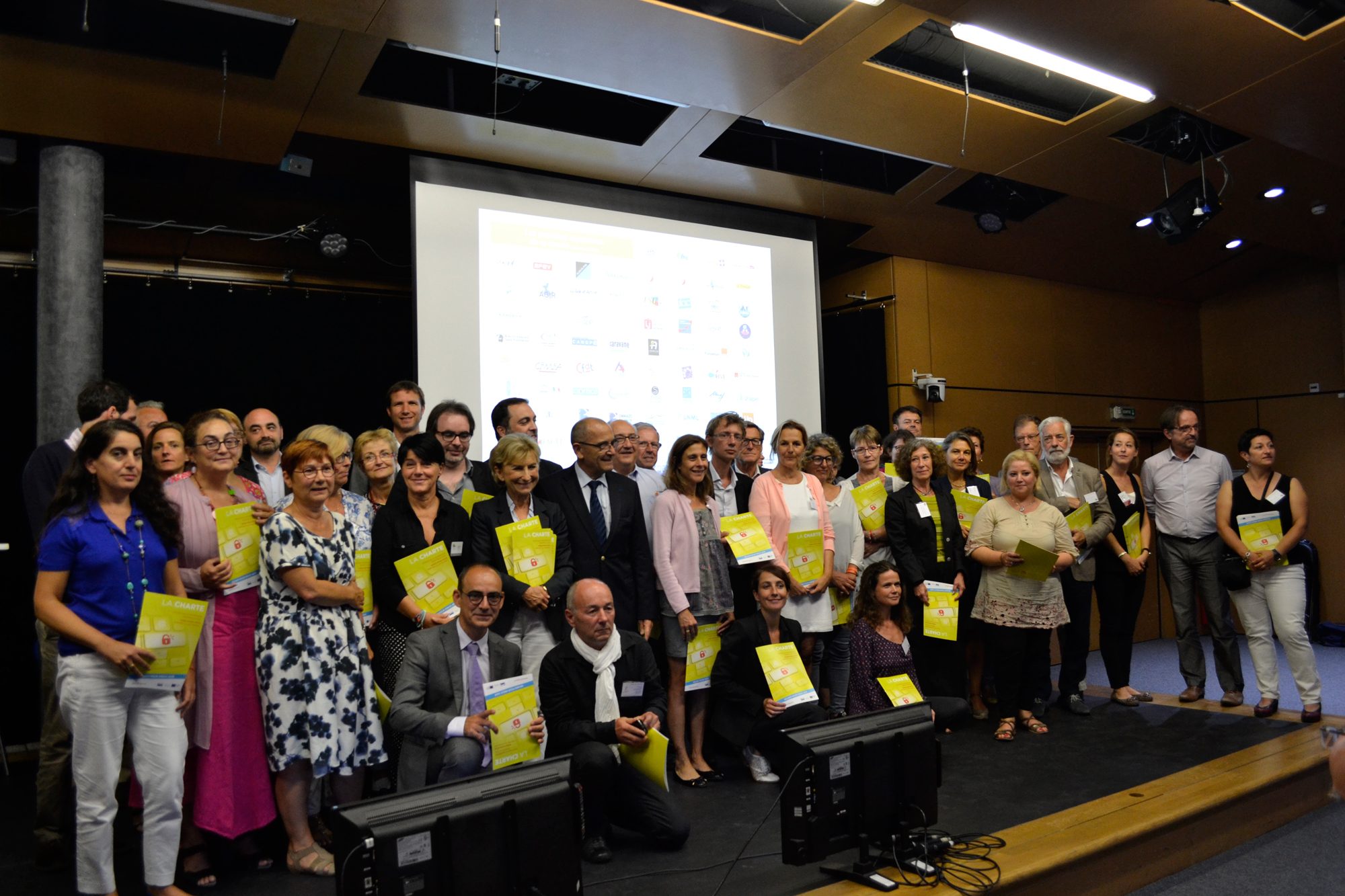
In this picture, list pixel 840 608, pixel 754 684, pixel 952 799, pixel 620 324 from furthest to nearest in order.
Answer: pixel 620 324, pixel 840 608, pixel 754 684, pixel 952 799

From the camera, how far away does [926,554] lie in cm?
450

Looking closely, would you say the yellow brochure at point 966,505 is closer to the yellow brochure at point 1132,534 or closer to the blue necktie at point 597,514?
the yellow brochure at point 1132,534

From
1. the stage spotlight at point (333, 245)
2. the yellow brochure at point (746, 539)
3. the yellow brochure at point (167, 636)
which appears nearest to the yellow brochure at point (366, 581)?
the yellow brochure at point (167, 636)

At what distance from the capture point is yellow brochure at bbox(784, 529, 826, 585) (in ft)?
13.3

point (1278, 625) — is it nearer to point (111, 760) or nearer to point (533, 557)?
point (533, 557)

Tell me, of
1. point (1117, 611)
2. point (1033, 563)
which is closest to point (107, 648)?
point (1033, 563)

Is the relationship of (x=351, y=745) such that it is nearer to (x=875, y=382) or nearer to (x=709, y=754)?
(x=709, y=754)

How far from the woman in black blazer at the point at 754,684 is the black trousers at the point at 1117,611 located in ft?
6.99

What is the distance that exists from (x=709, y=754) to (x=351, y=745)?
1.87 metres

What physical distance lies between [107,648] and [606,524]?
5.97 feet

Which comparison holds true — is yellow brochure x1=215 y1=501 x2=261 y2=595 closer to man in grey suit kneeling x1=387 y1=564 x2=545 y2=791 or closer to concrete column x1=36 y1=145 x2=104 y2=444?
man in grey suit kneeling x1=387 y1=564 x2=545 y2=791

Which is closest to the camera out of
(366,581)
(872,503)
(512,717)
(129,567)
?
(129,567)

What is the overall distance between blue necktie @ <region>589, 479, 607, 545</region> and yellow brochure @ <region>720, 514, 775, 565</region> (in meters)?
0.50

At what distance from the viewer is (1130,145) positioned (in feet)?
19.4
